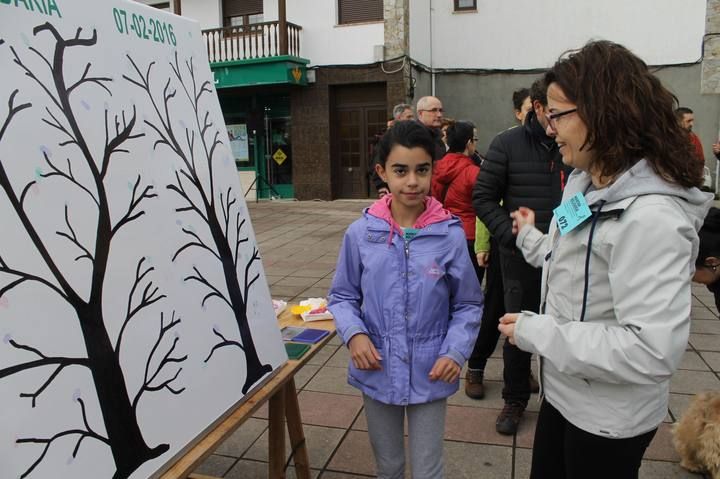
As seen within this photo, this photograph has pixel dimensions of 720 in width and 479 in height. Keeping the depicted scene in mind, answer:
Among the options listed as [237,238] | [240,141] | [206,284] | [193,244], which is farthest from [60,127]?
[240,141]

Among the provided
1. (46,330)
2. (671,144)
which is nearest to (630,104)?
(671,144)

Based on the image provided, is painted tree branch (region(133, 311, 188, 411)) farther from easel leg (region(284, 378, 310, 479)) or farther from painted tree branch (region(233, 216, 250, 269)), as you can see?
easel leg (region(284, 378, 310, 479))

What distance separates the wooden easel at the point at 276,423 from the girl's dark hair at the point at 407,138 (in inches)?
31.1

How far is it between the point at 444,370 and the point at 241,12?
15.4 metres

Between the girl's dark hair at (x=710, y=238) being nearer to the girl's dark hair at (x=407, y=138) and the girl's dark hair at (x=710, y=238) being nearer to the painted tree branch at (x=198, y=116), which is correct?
the girl's dark hair at (x=407, y=138)

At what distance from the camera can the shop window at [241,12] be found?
15352mm

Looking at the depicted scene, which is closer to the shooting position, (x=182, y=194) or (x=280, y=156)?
(x=182, y=194)

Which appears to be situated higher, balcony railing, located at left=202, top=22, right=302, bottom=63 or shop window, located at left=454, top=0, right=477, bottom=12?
shop window, located at left=454, top=0, right=477, bottom=12

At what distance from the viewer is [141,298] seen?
1.52 metres

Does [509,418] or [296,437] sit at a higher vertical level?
[296,437]

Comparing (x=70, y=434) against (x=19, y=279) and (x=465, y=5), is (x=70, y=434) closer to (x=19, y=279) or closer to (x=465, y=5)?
(x=19, y=279)

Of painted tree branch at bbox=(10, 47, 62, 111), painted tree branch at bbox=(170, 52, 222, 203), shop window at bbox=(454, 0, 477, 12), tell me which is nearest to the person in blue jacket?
painted tree branch at bbox=(170, 52, 222, 203)

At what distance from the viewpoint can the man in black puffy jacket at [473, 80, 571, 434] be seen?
290cm

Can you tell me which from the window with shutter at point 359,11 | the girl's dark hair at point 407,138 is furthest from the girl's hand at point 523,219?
the window with shutter at point 359,11
